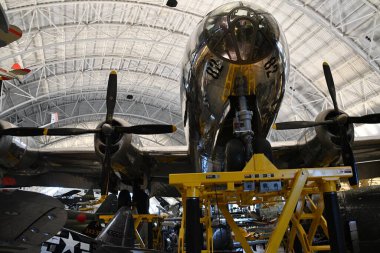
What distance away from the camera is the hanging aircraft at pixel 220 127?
5086mm

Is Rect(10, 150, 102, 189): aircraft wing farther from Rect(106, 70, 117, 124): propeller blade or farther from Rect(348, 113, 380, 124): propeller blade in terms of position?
Rect(348, 113, 380, 124): propeller blade

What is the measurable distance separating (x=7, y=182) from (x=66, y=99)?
26.2m

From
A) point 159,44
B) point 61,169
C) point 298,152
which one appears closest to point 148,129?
point 61,169

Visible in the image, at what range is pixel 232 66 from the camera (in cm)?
521

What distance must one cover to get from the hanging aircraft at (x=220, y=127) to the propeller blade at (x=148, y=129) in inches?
0.9

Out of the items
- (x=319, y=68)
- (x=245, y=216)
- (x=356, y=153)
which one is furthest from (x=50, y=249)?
(x=319, y=68)

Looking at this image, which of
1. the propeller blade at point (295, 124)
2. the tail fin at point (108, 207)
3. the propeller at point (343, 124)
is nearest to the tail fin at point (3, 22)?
the propeller blade at point (295, 124)

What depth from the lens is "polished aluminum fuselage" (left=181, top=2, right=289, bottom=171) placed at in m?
5.09

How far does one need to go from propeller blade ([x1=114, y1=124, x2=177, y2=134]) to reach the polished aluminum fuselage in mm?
1748

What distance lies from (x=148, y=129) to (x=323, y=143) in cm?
396

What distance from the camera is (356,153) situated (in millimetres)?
9234

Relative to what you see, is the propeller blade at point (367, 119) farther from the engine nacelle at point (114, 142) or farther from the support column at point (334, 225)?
the engine nacelle at point (114, 142)

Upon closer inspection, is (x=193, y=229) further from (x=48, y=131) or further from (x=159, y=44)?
(x=159, y=44)

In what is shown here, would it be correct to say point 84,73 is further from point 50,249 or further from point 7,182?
point 50,249
